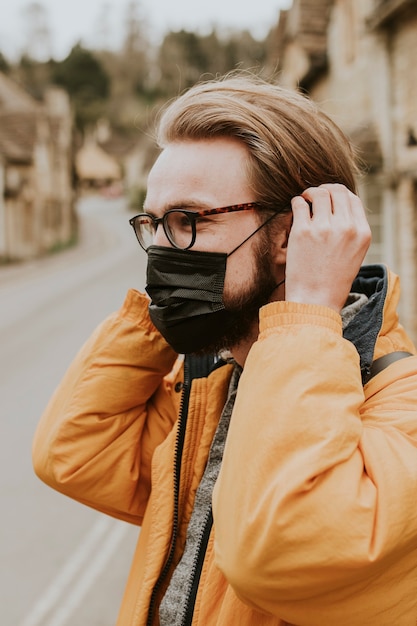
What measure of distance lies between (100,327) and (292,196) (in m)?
0.73

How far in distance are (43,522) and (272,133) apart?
4.20 metres

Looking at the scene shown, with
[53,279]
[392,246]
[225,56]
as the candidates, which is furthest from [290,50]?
[225,56]

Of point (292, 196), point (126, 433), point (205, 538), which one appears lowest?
point (205, 538)

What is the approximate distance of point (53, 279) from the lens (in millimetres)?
21297

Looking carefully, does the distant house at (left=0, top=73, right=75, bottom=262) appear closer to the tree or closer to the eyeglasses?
the eyeglasses

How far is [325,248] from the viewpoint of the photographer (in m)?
1.41

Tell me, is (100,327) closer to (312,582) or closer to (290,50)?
(312,582)

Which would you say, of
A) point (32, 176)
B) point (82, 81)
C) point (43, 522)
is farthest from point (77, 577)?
point (82, 81)

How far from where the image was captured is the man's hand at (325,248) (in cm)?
138

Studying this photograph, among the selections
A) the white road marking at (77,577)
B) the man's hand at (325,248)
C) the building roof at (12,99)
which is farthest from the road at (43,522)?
the building roof at (12,99)

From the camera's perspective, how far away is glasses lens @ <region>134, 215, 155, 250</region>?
1741 mm

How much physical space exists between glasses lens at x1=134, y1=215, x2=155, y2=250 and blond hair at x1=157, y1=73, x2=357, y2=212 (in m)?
0.22

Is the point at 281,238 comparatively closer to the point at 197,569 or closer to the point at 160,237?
the point at 160,237

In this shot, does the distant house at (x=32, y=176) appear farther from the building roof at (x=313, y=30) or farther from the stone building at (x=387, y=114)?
the stone building at (x=387, y=114)
